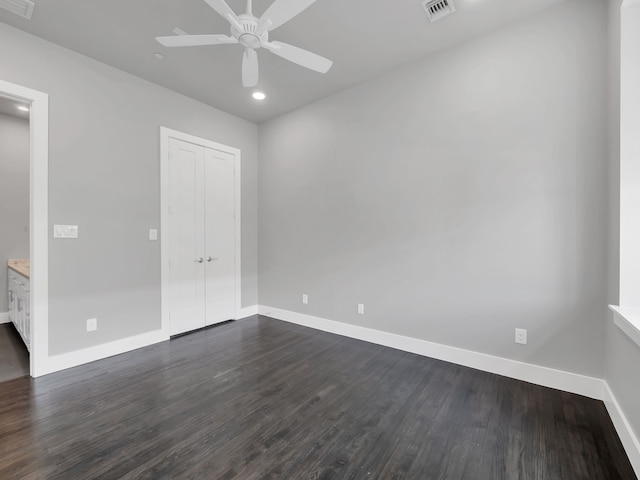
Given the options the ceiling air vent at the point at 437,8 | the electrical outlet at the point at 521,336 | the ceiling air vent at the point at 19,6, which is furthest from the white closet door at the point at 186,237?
the electrical outlet at the point at 521,336

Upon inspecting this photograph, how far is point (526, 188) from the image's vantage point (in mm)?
2408

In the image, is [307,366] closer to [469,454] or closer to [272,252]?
[469,454]

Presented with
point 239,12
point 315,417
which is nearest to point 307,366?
point 315,417

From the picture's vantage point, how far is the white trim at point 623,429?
1492 millimetres

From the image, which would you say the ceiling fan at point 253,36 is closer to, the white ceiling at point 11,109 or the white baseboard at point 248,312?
the white baseboard at point 248,312

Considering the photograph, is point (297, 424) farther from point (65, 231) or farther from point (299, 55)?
point (65, 231)

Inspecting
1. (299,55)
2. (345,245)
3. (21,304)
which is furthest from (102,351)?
(299,55)

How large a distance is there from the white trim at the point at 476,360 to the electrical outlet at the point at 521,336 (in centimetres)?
18

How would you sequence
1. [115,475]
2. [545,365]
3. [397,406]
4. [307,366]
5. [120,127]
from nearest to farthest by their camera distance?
[115,475]
[397,406]
[545,365]
[307,366]
[120,127]

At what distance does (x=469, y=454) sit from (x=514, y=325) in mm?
1285

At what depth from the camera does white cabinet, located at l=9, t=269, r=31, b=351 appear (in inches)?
113

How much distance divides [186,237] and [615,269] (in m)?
4.14

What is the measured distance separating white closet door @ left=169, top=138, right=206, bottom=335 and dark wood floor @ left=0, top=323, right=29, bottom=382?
1.31 metres

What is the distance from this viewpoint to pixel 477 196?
2.63 metres
